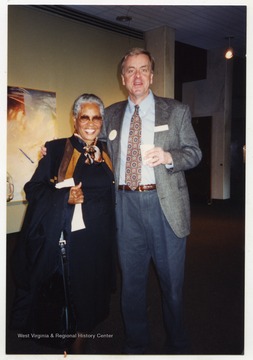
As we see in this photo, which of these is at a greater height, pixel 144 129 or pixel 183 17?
pixel 183 17

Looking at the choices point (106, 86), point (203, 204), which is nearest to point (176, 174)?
point (106, 86)

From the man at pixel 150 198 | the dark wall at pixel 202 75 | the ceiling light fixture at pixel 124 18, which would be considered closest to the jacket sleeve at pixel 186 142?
the man at pixel 150 198

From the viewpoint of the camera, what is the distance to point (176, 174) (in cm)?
184

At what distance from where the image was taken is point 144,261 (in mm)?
1931

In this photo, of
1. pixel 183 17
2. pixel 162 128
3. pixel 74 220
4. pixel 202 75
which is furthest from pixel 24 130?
pixel 202 75

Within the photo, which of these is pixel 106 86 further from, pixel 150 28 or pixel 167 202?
pixel 167 202

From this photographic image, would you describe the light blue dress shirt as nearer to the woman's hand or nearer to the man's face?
the man's face

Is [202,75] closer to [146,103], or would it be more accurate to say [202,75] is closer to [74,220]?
[146,103]

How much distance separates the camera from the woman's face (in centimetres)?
181

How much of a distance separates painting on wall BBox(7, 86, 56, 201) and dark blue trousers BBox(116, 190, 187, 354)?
3090mm

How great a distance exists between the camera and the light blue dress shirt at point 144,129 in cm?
182

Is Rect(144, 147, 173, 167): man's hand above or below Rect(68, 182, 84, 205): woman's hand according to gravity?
above

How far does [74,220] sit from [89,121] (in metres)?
0.58

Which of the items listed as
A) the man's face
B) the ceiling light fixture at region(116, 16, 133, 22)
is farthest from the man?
the ceiling light fixture at region(116, 16, 133, 22)
